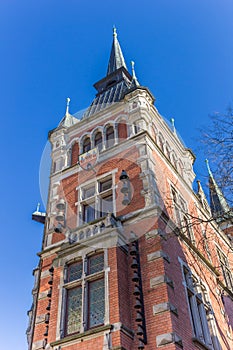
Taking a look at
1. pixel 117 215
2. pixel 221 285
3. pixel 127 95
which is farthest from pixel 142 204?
pixel 127 95

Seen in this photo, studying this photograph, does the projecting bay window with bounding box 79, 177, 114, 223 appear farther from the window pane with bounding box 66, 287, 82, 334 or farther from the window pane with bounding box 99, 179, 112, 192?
the window pane with bounding box 66, 287, 82, 334

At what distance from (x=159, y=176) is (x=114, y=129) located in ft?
13.0

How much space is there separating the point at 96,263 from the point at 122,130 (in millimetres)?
7674

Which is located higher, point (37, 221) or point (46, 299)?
point (37, 221)

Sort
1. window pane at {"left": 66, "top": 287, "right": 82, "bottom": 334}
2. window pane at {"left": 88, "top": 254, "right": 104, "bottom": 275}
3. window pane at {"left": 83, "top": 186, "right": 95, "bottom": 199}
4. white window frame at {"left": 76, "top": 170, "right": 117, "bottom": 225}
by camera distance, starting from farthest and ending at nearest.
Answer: window pane at {"left": 83, "top": 186, "right": 95, "bottom": 199}
white window frame at {"left": 76, "top": 170, "right": 117, "bottom": 225}
window pane at {"left": 88, "top": 254, "right": 104, "bottom": 275}
window pane at {"left": 66, "top": 287, "right": 82, "bottom": 334}


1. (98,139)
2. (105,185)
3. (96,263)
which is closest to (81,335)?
(96,263)

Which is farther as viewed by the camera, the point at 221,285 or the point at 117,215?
the point at 221,285

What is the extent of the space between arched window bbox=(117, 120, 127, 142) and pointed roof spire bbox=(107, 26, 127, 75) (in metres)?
10.9

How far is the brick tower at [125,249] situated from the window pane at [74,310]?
33 millimetres

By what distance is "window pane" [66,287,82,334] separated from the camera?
475 inches

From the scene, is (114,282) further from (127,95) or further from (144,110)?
(127,95)

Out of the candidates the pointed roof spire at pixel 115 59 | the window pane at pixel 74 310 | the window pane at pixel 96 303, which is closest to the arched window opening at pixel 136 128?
the window pane at pixel 96 303

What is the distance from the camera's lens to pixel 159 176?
53.8 feet

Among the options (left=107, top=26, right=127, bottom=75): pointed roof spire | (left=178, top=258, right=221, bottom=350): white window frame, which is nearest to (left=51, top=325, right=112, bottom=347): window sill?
(left=178, top=258, right=221, bottom=350): white window frame
